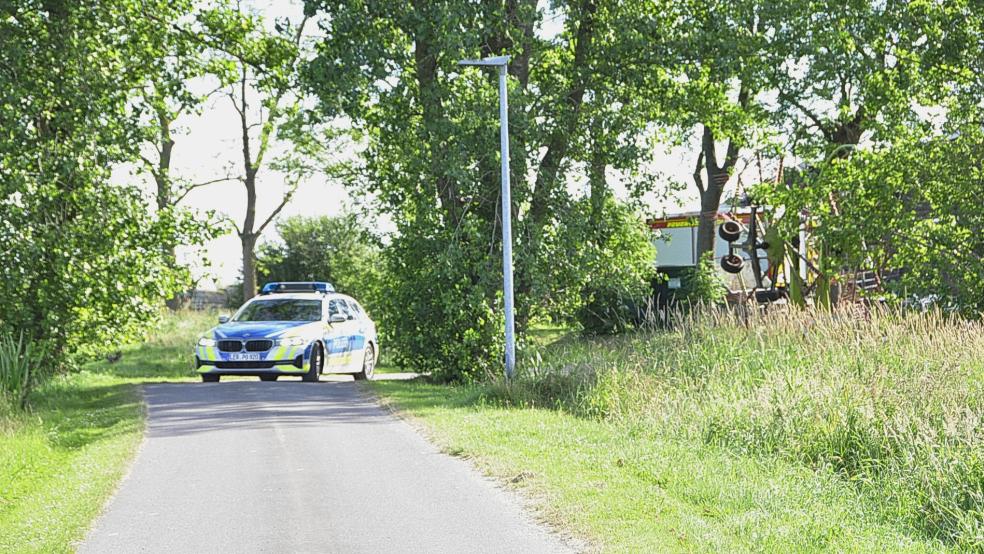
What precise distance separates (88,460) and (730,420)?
6.35m

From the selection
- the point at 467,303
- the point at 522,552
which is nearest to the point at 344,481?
the point at 522,552

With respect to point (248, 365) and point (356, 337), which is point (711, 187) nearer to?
point (356, 337)

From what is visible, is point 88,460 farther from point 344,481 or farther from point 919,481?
point 919,481

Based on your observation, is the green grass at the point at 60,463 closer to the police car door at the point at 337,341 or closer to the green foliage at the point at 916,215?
the police car door at the point at 337,341

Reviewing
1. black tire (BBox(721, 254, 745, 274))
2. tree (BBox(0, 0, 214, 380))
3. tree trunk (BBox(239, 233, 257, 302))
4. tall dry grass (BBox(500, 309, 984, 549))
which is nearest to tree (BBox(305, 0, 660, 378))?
tree (BBox(0, 0, 214, 380))

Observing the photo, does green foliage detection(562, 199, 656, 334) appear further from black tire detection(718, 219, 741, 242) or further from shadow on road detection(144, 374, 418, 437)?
shadow on road detection(144, 374, 418, 437)

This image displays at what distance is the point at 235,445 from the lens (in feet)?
44.1

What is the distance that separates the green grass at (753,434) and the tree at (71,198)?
5846 millimetres

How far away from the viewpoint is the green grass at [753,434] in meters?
8.70

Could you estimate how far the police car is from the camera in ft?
72.1

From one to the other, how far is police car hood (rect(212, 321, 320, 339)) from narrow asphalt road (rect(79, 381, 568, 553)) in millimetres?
5610

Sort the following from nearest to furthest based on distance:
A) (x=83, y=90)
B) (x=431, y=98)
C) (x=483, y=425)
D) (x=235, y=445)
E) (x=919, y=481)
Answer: (x=919, y=481)
(x=235, y=445)
(x=483, y=425)
(x=83, y=90)
(x=431, y=98)

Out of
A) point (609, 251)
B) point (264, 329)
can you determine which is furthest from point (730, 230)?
point (264, 329)

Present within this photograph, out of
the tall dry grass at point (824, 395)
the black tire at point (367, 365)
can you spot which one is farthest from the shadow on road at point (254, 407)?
the black tire at point (367, 365)
